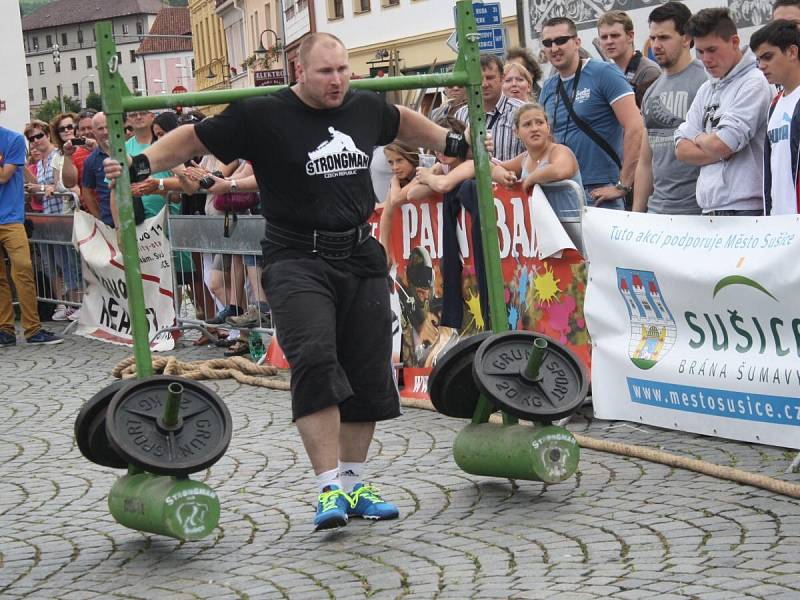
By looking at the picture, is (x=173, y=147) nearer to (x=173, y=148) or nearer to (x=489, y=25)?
(x=173, y=148)

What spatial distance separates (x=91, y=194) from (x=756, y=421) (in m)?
8.58

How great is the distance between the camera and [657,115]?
27.7ft

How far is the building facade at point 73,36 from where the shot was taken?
17262 centimetres

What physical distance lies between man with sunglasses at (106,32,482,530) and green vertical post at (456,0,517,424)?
1.92 feet

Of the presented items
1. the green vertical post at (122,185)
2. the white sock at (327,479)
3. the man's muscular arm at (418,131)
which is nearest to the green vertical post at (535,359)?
the white sock at (327,479)

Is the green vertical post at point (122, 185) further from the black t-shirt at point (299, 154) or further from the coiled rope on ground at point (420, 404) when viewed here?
the coiled rope on ground at point (420, 404)

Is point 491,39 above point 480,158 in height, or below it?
above

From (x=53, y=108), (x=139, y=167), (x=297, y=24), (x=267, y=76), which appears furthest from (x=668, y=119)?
(x=53, y=108)

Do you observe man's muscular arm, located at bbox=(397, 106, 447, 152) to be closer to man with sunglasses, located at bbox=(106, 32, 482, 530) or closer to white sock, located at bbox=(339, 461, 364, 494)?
man with sunglasses, located at bbox=(106, 32, 482, 530)

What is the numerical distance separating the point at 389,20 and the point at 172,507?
37.5 m

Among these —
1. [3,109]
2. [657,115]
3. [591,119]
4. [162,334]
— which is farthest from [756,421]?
[3,109]

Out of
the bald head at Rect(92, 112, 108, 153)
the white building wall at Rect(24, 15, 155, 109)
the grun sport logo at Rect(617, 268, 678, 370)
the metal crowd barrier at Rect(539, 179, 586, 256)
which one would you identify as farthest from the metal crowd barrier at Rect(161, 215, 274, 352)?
the white building wall at Rect(24, 15, 155, 109)

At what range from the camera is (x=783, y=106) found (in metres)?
7.20

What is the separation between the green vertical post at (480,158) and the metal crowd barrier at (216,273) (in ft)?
15.6
